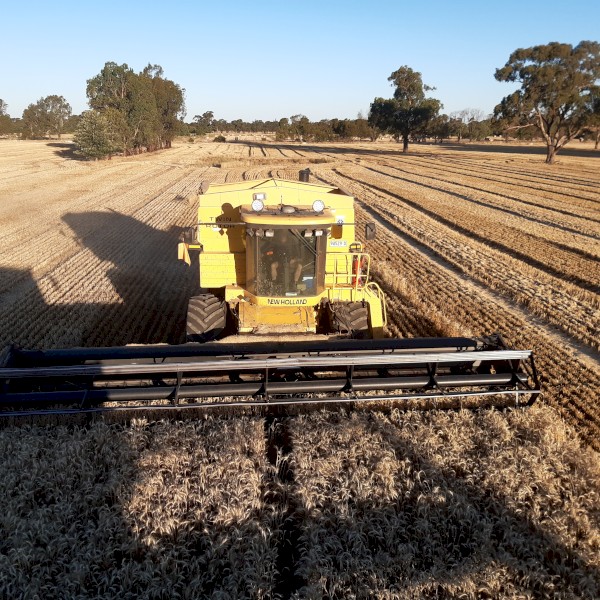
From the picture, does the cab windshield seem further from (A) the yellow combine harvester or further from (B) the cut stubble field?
(B) the cut stubble field

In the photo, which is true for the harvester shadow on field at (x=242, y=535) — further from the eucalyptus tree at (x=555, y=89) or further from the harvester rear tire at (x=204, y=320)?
the eucalyptus tree at (x=555, y=89)

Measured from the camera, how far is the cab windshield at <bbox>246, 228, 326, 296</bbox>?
6465mm

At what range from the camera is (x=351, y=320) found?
6668mm

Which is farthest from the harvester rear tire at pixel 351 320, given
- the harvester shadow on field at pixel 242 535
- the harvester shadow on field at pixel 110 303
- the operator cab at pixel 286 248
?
the harvester shadow on field at pixel 110 303

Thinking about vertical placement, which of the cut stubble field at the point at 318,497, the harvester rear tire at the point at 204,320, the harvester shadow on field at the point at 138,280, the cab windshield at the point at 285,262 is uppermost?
the cab windshield at the point at 285,262

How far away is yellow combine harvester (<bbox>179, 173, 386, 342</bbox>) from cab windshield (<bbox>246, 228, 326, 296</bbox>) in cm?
1

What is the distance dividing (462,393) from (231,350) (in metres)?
2.78

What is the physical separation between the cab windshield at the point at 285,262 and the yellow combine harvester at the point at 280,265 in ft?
0.05

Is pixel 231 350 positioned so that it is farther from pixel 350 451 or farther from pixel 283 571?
pixel 283 571

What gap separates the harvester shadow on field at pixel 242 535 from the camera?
354 centimetres

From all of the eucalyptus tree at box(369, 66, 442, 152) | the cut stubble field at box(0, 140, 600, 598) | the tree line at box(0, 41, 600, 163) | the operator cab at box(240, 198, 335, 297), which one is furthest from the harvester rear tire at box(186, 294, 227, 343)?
the eucalyptus tree at box(369, 66, 442, 152)

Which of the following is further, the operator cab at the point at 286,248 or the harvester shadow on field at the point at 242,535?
the operator cab at the point at 286,248

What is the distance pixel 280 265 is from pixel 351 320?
1.29 metres

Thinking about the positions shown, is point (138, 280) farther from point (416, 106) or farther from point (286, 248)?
point (416, 106)
